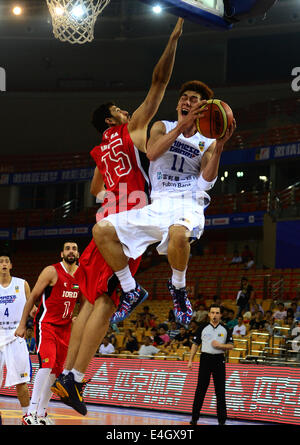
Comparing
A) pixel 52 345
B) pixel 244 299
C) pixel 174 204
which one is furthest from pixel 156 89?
pixel 244 299

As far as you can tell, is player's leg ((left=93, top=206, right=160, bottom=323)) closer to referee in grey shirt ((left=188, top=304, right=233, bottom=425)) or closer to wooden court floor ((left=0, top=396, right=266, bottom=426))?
wooden court floor ((left=0, top=396, right=266, bottom=426))

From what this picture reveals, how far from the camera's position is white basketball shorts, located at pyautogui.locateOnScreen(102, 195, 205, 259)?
201 inches

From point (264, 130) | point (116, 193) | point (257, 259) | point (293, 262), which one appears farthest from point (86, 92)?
point (116, 193)

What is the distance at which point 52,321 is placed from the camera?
347 inches

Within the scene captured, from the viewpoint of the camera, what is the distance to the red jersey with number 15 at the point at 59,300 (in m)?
8.78

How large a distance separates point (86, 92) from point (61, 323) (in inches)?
926

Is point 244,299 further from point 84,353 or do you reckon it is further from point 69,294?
point 84,353

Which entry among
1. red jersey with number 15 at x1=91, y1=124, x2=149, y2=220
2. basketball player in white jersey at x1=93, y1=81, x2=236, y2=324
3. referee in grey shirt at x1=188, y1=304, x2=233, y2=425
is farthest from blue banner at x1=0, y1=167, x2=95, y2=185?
basketball player in white jersey at x1=93, y1=81, x2=236, y2=324

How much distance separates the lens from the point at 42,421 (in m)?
8.20

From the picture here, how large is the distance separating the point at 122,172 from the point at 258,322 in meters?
10.7

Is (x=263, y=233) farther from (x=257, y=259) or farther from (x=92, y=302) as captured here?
(x=92, y=302)

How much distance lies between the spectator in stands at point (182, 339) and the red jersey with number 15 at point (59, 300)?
7.29 meters

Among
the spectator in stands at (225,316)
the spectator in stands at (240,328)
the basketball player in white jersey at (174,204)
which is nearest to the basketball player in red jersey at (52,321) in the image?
the basketball player in white jersey at (174,204)

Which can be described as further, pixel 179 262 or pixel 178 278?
pixel 178 278
